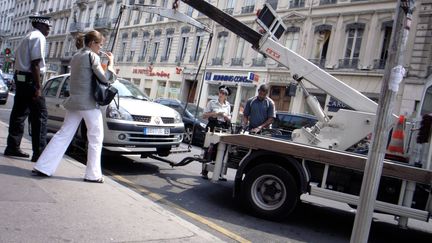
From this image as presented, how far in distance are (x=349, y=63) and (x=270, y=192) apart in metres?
Answer: 19.8

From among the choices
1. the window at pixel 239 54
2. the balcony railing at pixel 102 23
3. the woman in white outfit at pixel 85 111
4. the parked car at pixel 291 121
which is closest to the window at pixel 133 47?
the balcony railing at pixel 102 23

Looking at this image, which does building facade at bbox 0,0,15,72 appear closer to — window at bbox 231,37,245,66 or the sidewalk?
window at bbox 231,37,245,66

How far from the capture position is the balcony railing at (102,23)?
47.5m

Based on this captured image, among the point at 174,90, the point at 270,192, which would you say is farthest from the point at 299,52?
the point at 270,192

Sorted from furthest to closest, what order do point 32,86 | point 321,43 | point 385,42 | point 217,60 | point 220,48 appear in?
point 220,48 → point 217,60 → point 321,43 → point 385,42 → point 32,86

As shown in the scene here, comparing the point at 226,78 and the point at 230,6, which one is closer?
the point at 226,78

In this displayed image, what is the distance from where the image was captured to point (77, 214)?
428 cm

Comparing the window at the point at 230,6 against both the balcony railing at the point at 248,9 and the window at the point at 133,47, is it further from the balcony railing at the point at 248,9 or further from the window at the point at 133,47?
the window at the point at 133,47

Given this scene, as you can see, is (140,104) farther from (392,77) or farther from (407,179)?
(392,77)

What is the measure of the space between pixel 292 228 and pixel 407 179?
1.51 m

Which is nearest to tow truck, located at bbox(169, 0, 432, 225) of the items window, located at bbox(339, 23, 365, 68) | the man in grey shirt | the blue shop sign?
the man in grey shirt

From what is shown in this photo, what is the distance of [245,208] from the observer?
6.10m

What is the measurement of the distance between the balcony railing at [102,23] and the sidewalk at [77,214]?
145ft

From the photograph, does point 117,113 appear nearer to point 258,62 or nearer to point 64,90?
point 64,90
